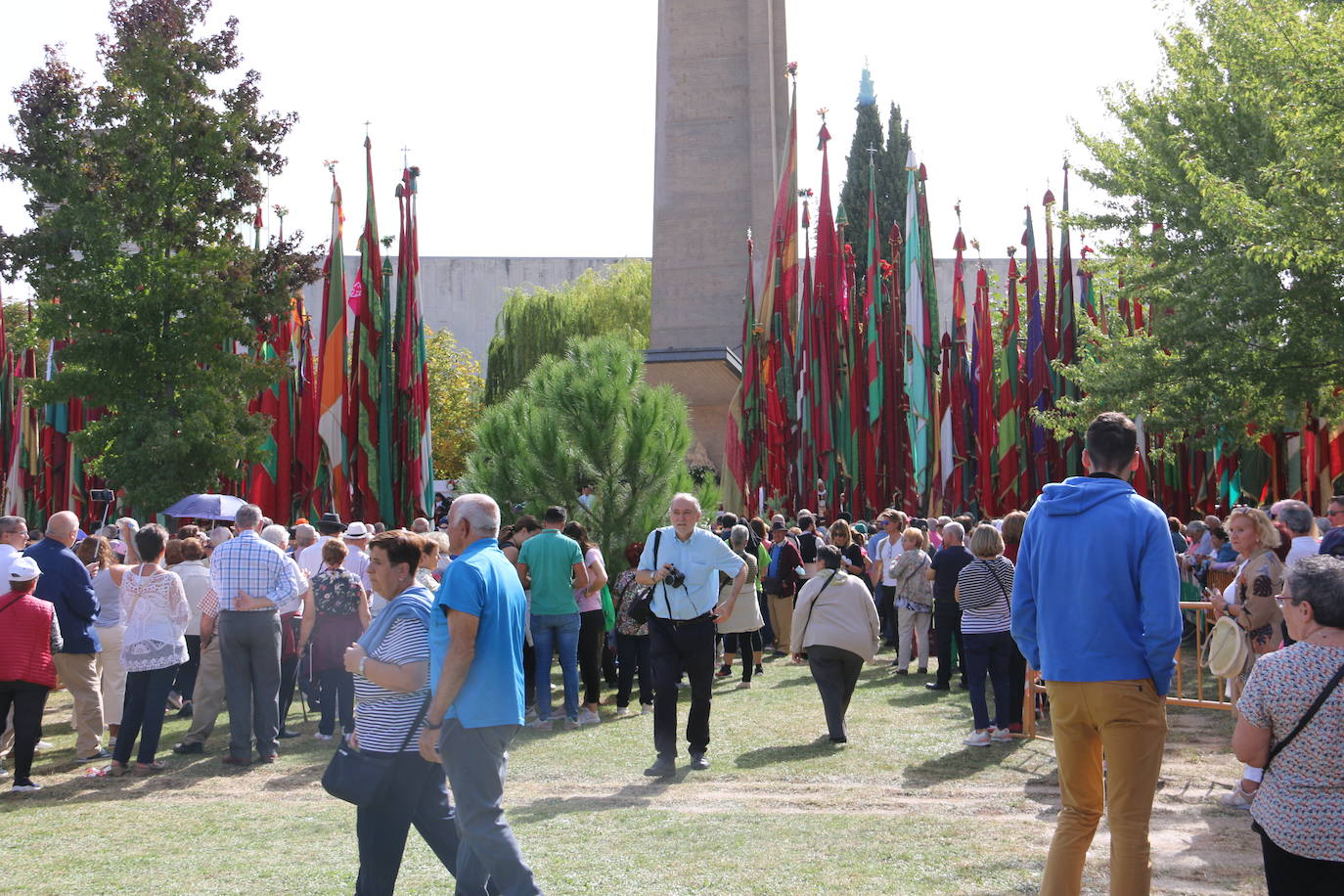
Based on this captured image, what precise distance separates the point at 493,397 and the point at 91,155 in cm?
2130

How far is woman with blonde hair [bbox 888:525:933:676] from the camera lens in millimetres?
13216

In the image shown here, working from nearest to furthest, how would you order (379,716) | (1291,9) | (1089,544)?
1. (1089,544)
2. (379,716)
3. (1291,9)

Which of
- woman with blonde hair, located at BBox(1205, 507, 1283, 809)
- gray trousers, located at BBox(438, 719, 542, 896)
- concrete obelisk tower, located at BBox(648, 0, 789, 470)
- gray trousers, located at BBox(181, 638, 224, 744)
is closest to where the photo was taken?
gray trousers, located at BBox(438, 719, 542, 896)

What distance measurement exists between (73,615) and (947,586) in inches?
276

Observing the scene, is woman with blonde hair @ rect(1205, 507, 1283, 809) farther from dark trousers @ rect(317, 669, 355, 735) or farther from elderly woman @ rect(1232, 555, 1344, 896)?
dark trousers @ rect(317, 669, 355, 735)

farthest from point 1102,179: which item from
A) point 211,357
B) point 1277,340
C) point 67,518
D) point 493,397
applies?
point 493,397

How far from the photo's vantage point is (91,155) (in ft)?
61.5

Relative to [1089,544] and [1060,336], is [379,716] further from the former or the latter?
[1060,336]

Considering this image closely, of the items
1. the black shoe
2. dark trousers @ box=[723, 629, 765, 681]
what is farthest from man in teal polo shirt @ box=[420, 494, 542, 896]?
dark trousers @ box=[723, 629, 765, 681]

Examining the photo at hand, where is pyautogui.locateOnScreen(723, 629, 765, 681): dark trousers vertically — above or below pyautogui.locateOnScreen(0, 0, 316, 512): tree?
below

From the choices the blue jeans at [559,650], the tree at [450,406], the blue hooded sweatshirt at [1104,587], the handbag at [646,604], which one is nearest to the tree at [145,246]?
the blue jeans at [559,650]

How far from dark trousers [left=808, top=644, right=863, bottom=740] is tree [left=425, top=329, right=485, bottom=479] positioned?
33.3m

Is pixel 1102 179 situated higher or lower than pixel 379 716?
higher

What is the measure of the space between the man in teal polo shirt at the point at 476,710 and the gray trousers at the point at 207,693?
570 centimetres
